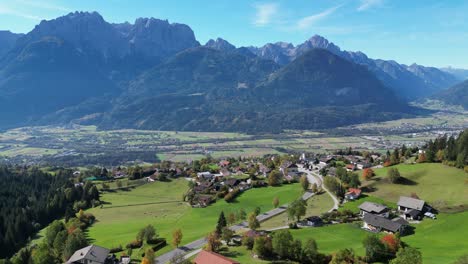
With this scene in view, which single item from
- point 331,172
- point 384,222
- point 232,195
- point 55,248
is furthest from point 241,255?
point 331,172

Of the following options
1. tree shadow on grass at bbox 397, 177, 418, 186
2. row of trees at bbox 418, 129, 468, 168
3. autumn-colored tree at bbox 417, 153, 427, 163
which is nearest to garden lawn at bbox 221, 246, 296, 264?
tree shadow on grass at bbox 397, 177, 418, 186

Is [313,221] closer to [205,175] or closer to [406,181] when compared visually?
[406,181]

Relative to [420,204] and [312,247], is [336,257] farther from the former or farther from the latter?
[420,204]

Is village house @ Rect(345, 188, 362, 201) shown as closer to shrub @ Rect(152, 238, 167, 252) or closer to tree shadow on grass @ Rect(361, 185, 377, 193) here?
tree shadow on grass @ Rect(361, 185, 377, 193)

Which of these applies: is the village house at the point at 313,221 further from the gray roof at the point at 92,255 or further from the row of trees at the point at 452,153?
the row of trees at the point at 452,153

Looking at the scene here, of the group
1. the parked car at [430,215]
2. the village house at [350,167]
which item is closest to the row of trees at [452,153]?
the village house at [350,167]

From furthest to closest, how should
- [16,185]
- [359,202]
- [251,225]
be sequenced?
[16,185], [359,202], [251,225]

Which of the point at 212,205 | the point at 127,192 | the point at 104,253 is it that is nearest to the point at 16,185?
the point at 127,192
